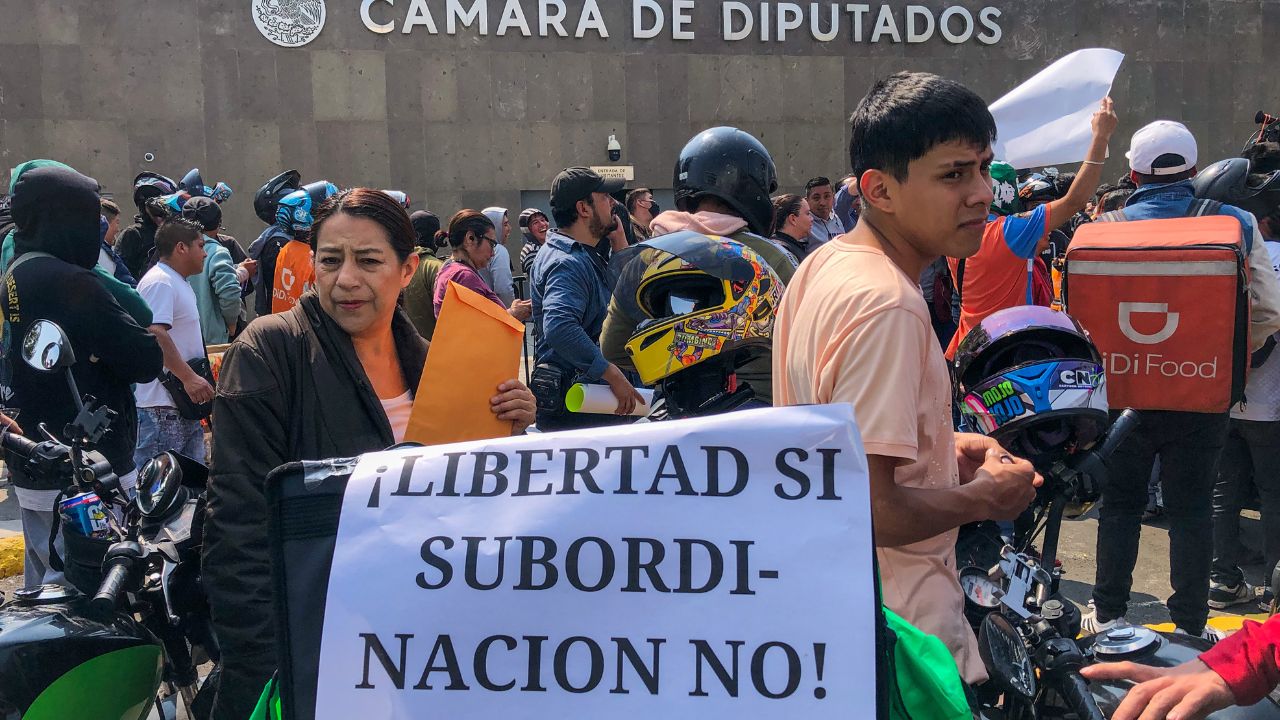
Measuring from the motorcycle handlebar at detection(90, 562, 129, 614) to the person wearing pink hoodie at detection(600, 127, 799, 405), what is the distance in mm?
1714

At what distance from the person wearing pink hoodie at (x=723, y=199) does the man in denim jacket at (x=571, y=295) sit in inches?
40.5

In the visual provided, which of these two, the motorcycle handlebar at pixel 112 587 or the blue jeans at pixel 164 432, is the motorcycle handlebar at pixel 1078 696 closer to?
the motorcycle handlebar at pixel 112 587

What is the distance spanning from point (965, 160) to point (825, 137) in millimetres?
16807

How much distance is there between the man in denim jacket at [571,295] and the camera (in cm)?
503

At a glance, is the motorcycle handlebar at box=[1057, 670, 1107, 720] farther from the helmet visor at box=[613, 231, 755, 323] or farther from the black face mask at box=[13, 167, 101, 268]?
the black face mask at box=[13, 167, 101, 268]

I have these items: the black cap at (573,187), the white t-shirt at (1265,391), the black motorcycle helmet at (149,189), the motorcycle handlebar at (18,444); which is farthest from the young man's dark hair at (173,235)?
the white t-shirt at (1265,391)

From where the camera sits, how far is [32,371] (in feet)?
14.5

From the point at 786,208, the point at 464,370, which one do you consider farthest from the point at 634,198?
the point at 464,370

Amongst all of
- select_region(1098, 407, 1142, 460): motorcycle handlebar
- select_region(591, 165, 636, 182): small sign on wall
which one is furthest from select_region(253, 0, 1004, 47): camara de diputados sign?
select_region(1098, 407, 1142, 460): motorcycle handlebar

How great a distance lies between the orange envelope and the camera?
104 inches

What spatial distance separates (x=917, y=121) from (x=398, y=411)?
4.94ft

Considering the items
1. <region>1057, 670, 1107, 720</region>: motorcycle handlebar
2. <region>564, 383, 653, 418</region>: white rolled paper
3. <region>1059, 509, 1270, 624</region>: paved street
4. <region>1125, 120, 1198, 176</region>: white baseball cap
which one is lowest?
<region>1059, 509, 1270, 624</region>: paved street

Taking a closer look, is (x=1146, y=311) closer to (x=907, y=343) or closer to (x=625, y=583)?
(x=907, y=343)

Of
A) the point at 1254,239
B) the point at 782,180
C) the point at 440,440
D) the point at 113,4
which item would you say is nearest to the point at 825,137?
the point at 782,180
